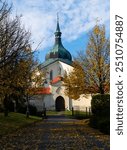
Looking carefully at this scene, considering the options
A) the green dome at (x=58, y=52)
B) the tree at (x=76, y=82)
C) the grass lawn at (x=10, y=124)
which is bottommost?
the grass lawn at (x=10, y=124)

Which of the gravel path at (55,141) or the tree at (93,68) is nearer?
the gravel path at (55,141)

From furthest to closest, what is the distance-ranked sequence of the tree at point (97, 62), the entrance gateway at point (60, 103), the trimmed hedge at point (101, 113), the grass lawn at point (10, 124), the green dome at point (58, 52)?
the green dome at point (58, 52)
the entrance gateway at point (60, 103)
the tree at point (97, 62)
the grass lawn at point (10, 124)
the trimmed hedge at point (101, 113)

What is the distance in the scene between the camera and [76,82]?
38.0m

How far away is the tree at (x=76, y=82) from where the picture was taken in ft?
123

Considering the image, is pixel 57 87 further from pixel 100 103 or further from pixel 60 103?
pixel 100 103

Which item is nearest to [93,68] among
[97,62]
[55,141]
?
[97,62]

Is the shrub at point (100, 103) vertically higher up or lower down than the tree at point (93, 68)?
lower down

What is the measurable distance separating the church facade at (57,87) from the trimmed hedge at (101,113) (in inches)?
1717

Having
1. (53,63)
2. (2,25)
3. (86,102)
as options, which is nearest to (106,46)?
(2,25)

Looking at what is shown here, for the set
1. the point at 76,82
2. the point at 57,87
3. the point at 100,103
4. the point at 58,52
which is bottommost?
the point at 100,103

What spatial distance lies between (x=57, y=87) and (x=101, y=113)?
57999 millimetres

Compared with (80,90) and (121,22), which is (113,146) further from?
(80,90)

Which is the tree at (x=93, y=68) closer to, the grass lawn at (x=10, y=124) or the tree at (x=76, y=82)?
the tree at (x=76, y=82)

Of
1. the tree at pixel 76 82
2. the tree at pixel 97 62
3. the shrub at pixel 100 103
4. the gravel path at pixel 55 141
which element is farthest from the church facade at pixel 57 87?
the gravel path at pixel 55 141
